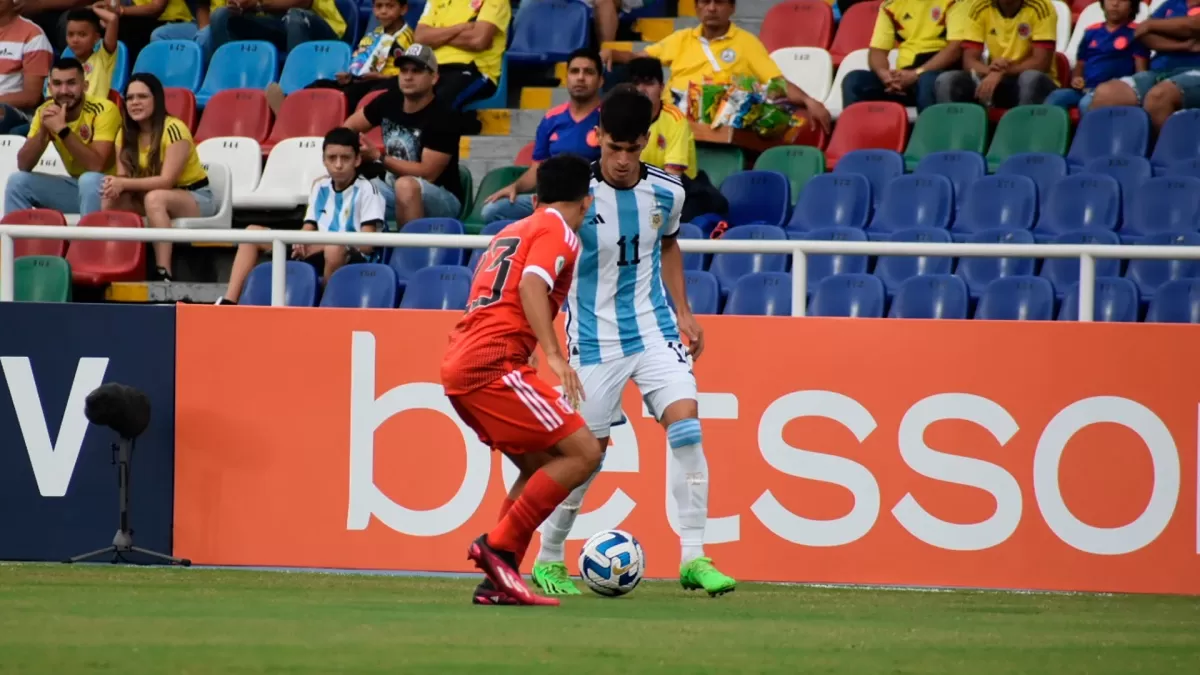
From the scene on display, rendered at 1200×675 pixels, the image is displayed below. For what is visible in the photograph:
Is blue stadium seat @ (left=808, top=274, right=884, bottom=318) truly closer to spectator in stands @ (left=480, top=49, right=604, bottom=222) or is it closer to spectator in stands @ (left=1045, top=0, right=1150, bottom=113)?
spectator in stands @ (left=480, top=49, right=604, bottom=222)

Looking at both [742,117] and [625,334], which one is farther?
[742,117]

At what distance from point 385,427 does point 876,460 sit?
2.59m

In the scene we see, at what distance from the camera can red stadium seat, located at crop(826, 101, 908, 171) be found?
13391 mm

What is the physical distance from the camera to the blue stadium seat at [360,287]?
1121 cm

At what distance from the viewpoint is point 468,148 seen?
15.0 metres

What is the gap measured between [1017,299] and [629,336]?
3256mm

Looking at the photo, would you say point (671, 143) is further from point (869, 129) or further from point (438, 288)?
point (438, 288)

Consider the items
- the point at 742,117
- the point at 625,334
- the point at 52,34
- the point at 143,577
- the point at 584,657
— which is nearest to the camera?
the point at 584,657

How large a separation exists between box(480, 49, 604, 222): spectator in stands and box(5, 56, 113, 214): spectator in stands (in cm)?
305

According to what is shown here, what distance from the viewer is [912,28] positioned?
1393 centimetres

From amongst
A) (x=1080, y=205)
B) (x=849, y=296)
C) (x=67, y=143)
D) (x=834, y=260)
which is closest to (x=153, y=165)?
(x=67, y=143)

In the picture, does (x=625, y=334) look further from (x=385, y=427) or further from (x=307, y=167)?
(x=307, y=167)

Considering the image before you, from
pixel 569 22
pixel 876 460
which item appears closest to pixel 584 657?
pixel 876 460

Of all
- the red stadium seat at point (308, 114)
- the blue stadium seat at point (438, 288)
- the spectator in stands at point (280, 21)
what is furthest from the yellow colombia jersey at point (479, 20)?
the blue stadium seat at point (438, 288)
